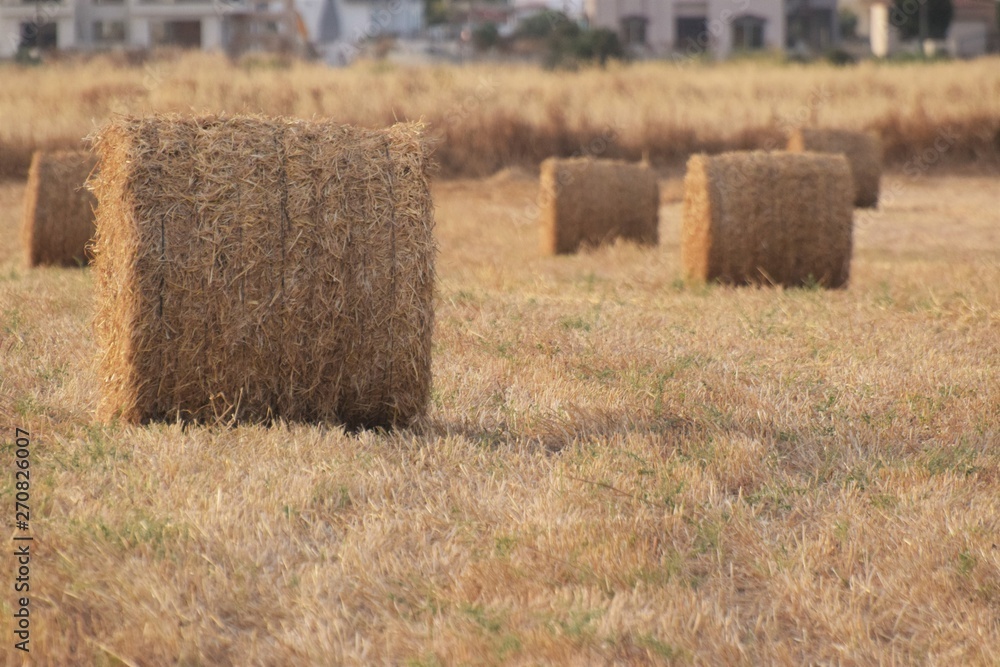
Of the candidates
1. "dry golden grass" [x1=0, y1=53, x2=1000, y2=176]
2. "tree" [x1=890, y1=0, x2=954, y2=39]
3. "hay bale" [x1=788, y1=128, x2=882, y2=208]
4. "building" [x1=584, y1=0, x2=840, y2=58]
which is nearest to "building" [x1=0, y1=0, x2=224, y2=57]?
"building" [x1=584, y1=0, x2=840, y2=58]

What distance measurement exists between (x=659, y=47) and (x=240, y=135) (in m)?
48.5

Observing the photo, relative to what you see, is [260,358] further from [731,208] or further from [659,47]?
[659,47]

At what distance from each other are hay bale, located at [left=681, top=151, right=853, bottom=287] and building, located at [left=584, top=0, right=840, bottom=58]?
42324 millimetres

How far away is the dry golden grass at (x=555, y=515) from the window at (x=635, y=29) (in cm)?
4885

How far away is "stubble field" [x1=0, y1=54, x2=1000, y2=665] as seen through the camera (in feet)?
11.8

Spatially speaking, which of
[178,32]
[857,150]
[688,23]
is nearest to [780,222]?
[857,150]

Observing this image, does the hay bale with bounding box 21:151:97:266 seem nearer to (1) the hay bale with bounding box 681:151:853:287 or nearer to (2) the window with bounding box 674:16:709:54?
(1) the hay bale with bounding box 681:151:853:287

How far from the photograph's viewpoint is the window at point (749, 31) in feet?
176

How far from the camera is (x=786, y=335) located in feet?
25.4

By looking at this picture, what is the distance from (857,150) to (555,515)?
15407 mm

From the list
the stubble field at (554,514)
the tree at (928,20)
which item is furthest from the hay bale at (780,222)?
the tree at (928,20)

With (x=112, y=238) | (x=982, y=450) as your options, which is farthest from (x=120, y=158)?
(x=982, y=450)

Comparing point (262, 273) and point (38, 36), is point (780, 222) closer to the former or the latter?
point (262, 273)

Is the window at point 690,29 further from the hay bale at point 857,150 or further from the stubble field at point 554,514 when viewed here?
the stubble field at point 554,514
